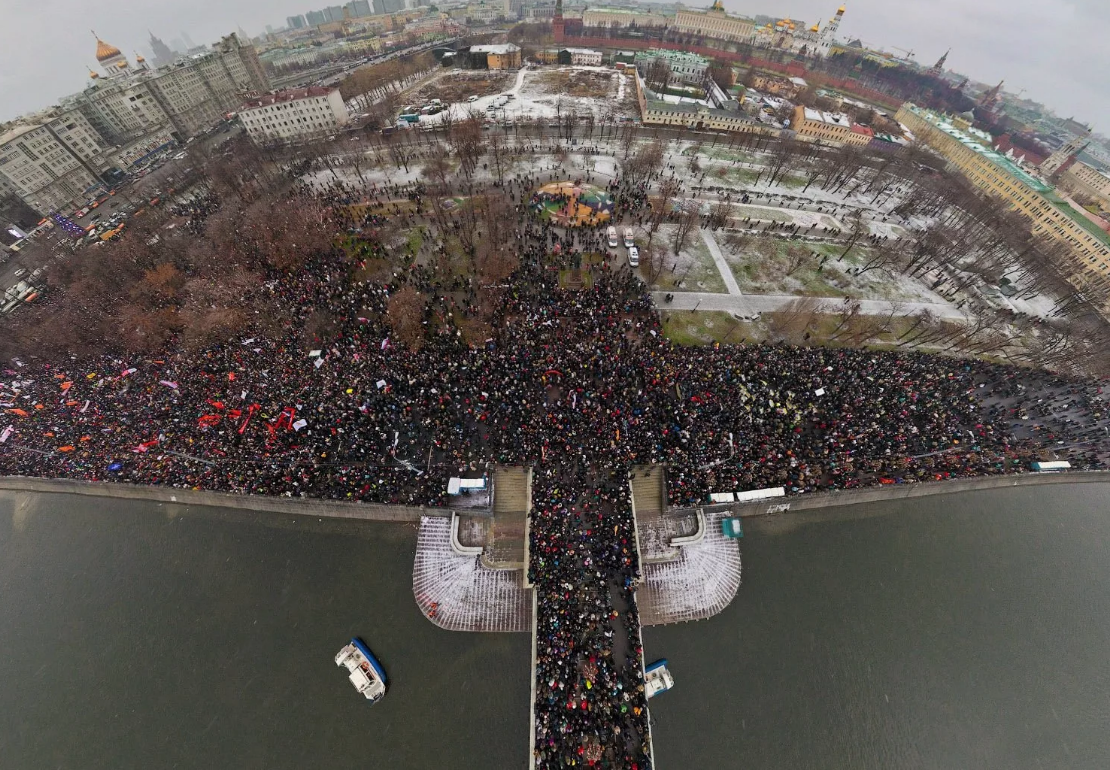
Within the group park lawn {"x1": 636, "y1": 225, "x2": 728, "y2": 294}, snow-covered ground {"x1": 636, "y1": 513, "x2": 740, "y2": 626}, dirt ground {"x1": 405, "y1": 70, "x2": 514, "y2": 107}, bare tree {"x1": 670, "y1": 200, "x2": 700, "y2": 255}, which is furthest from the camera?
dirt ground {"x1": 405, "y1": 70, "x2": 514, "y2": 107}

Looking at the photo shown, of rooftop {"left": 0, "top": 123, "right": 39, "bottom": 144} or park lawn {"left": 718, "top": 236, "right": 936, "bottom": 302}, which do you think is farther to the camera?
rooftop {"left": 0, "top": 123, "right": 39, "bottom": 144}

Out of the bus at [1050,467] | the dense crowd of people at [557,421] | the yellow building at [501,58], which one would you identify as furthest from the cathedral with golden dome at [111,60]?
the bus at [1050,467]

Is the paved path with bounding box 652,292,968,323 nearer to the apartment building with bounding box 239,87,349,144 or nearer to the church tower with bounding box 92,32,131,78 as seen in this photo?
the apartment building with bounding box 239,87,349,144

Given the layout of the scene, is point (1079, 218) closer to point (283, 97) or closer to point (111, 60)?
point (283, 97)

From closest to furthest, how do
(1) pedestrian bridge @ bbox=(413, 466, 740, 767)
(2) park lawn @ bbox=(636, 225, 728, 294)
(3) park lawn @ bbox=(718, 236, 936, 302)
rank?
(1) pedestrian bridge @ bbox=(413, 466, 740, 767)
(2) park lawn @ bbox=(636, 225, 728, 294)
(3) park lawn @ bbox=(718, 236, 936, 302)

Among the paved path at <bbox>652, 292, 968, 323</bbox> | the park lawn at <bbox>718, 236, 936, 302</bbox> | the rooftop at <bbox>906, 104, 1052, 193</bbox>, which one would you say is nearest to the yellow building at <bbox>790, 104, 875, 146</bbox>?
the rooftop at <bbox>906, 104, 1052, 193</bbox>

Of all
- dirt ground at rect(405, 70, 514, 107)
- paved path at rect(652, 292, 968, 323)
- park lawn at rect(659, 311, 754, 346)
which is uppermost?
dirt ground at rect(405, 70, 514, 107)

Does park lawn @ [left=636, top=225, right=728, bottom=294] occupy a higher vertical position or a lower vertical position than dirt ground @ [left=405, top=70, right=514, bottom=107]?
lower

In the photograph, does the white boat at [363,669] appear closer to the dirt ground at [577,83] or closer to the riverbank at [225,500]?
the riverbank at [225,500]
